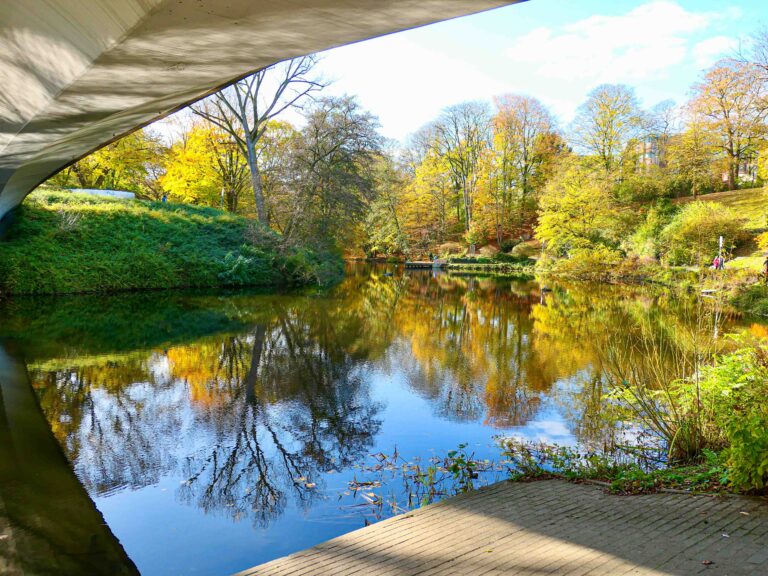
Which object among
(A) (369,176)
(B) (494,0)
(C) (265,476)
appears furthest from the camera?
(A) (369,176)

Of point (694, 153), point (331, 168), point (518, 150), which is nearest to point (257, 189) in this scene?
point (331, 168)

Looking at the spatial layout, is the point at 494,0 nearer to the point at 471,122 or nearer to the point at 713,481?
the point at 713,481

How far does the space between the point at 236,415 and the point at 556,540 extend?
4.97 meters

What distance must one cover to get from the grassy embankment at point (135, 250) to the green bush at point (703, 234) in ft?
64.4

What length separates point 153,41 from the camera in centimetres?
310

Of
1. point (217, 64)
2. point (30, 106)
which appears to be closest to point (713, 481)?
point (217, 64)

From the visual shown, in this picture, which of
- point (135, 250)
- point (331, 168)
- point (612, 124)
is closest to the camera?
point (135, 250)

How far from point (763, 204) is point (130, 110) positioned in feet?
132

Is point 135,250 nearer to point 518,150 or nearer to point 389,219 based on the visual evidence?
point 389,219

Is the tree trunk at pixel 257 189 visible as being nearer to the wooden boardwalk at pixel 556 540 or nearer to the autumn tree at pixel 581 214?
the autumn tree at pixel 581 214

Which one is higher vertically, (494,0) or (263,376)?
(494,0)

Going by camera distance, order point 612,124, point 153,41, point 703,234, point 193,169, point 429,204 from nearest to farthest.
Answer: point 153,41 → point 703,234 → point 193,169 → point 612,124 → point 429,204

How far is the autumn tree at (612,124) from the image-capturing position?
40281 millimetres

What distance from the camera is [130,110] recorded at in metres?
5.07
